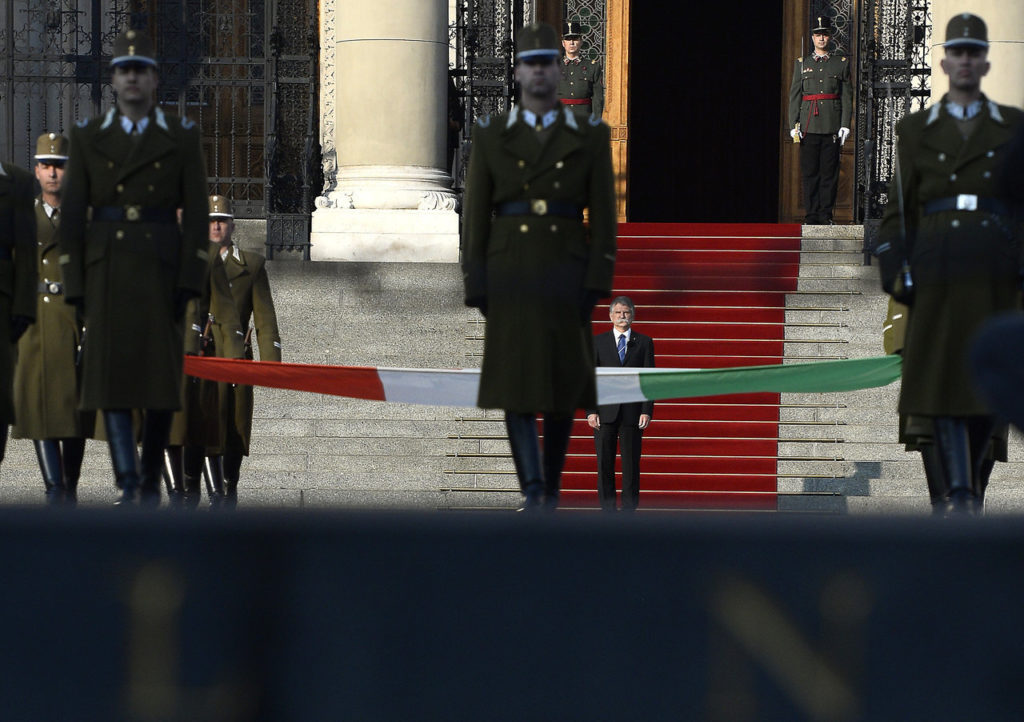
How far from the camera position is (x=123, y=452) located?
6.34 metres

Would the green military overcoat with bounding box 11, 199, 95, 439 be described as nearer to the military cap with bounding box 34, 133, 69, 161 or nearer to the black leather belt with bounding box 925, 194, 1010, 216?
the military cap with bounding box 34, 133, 69, 161

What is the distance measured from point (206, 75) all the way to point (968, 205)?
13.2 m

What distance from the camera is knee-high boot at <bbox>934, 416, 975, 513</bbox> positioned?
6.14m

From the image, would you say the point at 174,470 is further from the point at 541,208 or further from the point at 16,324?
the point at 541,208

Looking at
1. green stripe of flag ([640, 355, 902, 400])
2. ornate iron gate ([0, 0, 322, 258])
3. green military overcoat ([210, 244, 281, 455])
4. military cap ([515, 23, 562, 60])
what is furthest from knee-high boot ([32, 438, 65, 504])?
ornate iron gate ([0, 0, 322, 258])

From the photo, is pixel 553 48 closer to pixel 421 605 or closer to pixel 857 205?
pixel 421 605

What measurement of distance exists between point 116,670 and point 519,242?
385cm

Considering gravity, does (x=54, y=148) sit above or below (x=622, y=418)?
above

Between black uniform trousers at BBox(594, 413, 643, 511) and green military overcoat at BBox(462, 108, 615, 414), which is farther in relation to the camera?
black uniform trousers at BBox(594, 413, 643, 511)

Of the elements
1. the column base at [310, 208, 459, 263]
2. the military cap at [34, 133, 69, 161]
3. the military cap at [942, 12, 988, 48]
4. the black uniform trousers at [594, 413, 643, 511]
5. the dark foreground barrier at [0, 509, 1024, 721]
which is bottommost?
the black uniform trousers at [594, 413, 643, 511]

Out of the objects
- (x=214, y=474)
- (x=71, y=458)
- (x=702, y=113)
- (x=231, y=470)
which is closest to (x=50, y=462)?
(x=71, y=458)

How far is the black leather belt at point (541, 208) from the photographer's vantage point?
6.13 metres

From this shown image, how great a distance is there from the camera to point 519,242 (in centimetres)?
610

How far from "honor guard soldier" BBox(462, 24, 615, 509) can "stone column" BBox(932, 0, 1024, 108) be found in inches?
412
